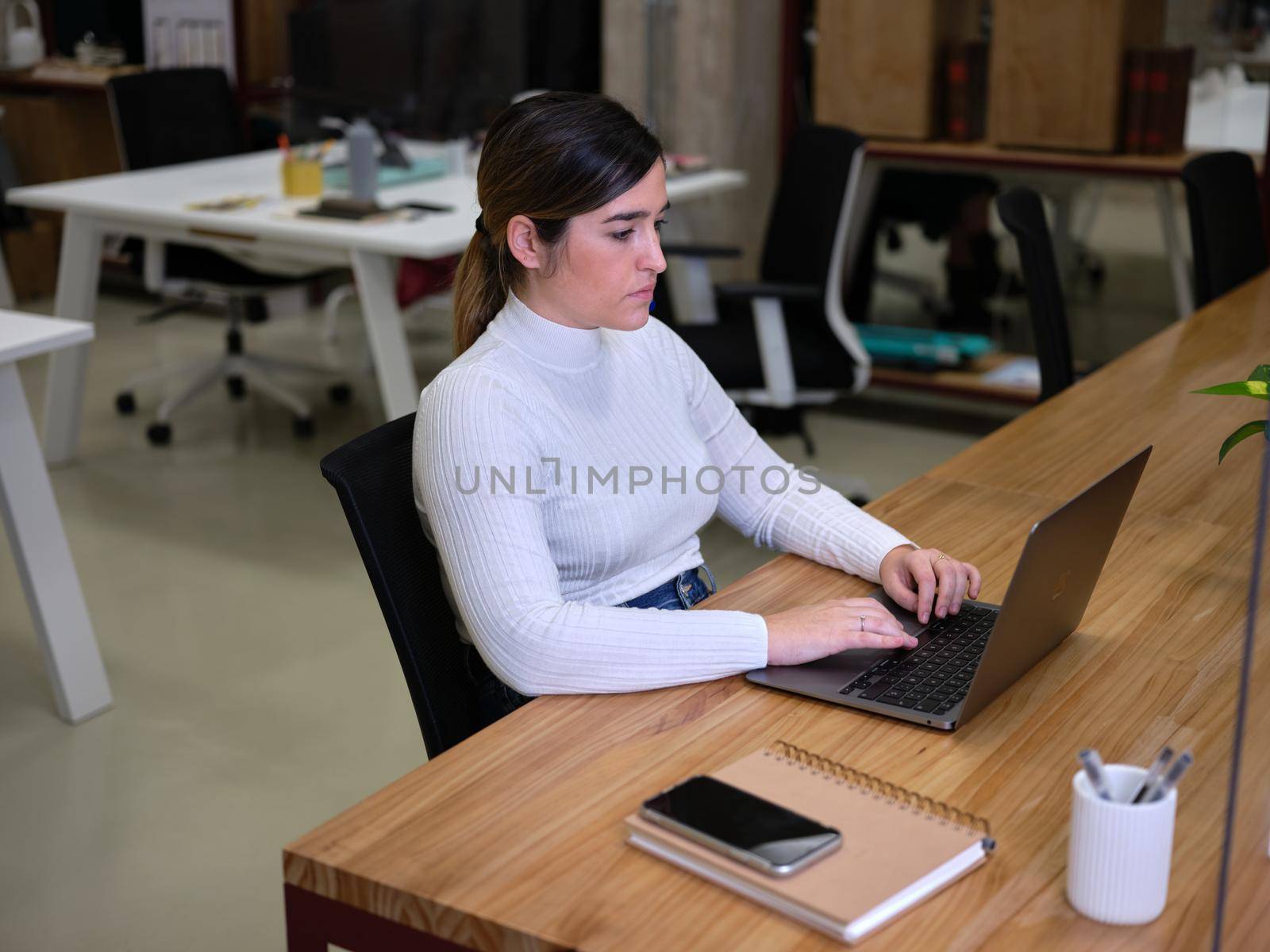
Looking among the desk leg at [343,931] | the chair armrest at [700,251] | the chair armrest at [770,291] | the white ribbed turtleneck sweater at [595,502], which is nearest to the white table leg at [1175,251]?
the chair armrest at [700,251]

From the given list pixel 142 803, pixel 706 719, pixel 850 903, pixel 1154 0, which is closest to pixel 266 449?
pixel 142 803

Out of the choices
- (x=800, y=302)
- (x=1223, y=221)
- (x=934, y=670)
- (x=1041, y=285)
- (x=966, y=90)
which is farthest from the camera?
(x=966, y=90)

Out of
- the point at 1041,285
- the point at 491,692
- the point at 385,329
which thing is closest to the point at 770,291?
the point at 1041,285

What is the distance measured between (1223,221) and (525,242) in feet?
7.56

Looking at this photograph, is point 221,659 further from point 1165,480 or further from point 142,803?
point 1165,480

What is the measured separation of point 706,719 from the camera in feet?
4.56

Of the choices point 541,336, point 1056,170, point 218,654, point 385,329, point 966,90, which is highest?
point 966,90

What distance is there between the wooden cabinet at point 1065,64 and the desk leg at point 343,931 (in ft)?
12.2

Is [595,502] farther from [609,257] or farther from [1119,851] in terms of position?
[1119,851]

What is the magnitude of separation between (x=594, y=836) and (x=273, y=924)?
1.22 metres

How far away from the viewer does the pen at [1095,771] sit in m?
1.05

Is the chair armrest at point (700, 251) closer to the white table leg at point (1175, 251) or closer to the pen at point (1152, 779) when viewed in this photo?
the white table leg at point (1175, 251)

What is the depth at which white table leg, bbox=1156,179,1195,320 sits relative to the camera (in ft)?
14.6

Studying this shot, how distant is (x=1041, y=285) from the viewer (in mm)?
2705
